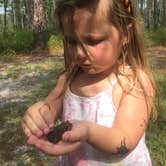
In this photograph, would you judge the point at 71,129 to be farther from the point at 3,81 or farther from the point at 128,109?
the point at 3,81

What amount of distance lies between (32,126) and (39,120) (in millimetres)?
49

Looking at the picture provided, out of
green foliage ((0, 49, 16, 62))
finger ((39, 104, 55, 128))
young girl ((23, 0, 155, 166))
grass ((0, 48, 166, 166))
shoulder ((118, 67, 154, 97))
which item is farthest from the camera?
green foliage ((0, 49, 16, 62))

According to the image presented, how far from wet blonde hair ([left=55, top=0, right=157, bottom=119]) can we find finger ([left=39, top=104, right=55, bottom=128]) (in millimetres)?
198

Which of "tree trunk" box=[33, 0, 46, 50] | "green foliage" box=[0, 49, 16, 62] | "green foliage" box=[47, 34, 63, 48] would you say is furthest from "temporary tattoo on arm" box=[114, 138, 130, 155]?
"tree trunk" box=[33, 0, 46, 50]

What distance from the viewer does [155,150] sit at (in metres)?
3.83

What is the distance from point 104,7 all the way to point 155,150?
257 centimetres

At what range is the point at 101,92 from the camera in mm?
1597

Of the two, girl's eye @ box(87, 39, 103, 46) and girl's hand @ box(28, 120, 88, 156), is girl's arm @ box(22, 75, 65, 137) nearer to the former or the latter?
girl's hand @ box(28, 120, 88, 156)

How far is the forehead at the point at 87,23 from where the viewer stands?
1.45 m

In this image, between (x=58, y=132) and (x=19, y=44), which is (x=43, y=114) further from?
(x=19, y=44)

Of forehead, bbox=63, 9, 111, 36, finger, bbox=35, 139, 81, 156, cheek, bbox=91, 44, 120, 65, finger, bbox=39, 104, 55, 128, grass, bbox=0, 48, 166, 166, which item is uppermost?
forehead, bbox=63, 9, 111, 36

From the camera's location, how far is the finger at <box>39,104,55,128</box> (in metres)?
1.66

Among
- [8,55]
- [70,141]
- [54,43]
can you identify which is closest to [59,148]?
[70,141]

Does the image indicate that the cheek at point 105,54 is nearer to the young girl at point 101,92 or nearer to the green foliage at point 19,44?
the young girl at point 101,92
